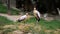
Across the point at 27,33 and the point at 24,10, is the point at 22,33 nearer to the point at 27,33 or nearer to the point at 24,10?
the point at 27,33

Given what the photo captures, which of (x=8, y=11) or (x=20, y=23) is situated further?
(x=8, y=11)

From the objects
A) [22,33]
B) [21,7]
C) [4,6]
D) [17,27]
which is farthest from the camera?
[21,7]

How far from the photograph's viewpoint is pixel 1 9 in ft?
49.8

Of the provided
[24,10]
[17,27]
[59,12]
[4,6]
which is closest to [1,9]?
[4,6]

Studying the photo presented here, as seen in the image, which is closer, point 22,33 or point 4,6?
point 22,33

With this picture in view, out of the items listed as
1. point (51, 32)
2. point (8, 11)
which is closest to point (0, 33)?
point (51, 32)

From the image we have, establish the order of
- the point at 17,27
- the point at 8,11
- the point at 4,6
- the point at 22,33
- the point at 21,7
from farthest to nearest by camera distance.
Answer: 1. the point at 21,7
2. the point at 4,6
3. the point at 8,11
4. the point at 17,27
5. the point at 22,33

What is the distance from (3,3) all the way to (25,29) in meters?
7.56

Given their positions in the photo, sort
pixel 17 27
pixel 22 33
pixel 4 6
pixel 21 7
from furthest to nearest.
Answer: pixel 21 7
pixel 4 6
pixel 17 27
pixel 22 33

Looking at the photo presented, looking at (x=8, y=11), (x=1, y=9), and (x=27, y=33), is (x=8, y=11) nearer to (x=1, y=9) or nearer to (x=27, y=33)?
(x=1, y=9)

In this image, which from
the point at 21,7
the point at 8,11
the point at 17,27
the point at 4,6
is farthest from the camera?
the point at 21,7

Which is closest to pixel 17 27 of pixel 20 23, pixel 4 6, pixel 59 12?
pixel 20 23

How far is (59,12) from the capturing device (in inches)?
659

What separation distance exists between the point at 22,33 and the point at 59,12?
26.6 feet
